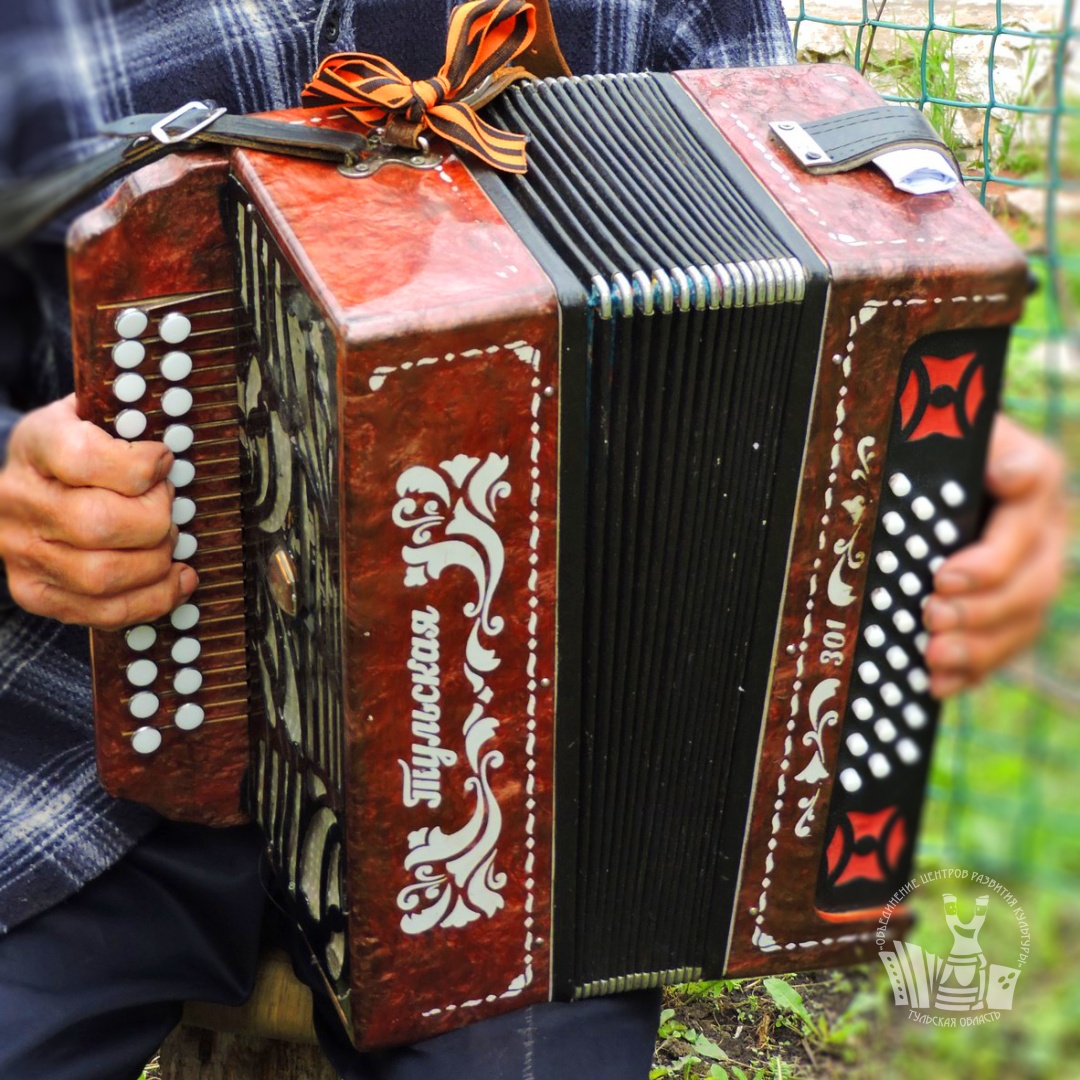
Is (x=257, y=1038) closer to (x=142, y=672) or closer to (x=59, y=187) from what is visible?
(x=142, y=672)

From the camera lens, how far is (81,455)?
1.18 m

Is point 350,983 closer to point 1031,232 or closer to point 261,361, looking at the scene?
point 261,361

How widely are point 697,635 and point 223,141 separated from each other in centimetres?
59

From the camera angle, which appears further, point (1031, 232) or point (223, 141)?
point (223, 141)

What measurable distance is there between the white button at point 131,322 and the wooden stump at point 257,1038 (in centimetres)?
77

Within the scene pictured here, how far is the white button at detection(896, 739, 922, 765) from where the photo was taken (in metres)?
0.63

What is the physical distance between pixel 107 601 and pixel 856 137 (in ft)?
2.57

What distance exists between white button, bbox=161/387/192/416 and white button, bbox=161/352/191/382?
0.03 ft

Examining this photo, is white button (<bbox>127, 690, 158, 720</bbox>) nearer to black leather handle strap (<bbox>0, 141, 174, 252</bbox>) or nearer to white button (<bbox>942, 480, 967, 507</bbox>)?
black leather handle strap (<bbox>0, 141, 174, 252</bbox>)

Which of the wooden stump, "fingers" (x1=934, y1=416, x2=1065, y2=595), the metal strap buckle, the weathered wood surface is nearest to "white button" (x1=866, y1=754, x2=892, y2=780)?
"fingers" (x1=934, y1=416, x2=1065, y2=595)

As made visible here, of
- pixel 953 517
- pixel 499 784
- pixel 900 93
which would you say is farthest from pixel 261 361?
pixel 900 93

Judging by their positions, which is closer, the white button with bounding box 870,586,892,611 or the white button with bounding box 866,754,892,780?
the white button with bounding box 866,754,892,780

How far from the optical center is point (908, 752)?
660 millimetres
